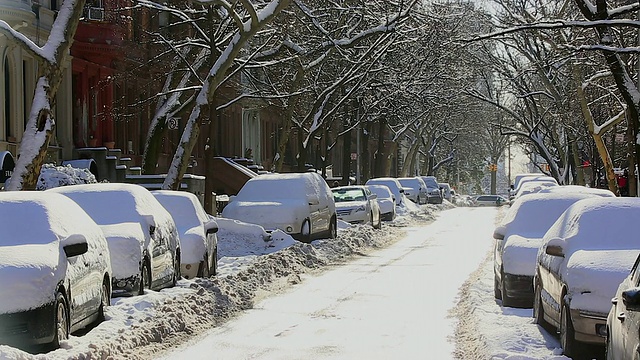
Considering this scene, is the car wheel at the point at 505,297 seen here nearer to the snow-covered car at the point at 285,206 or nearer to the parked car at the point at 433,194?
the snow-covered car at the point at 285,206

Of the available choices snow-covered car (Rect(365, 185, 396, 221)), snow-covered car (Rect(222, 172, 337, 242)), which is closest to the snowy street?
snow-covered car (Rect(222, 172, 337, 242))

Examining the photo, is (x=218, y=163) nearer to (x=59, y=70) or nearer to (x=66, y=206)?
(x=59, y=70)

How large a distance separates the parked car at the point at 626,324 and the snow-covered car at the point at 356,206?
89.0 feet

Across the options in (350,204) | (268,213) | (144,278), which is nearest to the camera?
(144,278)

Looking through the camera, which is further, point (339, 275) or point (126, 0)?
point (126, 0)

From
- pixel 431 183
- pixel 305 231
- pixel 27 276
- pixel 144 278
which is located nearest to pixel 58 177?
pixel 305 231

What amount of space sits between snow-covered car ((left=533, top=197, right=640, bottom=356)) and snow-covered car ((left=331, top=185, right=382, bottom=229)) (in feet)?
75.4

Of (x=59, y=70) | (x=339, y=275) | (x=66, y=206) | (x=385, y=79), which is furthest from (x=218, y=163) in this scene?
(x=66, y=206)

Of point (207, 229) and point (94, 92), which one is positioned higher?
point (94, 92)

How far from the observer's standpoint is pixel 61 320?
34.0ft

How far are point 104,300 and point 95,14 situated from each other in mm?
20459

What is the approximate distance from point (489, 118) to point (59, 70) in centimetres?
7755

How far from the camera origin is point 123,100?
35656 mm

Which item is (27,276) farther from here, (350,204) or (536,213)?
(350,204)
